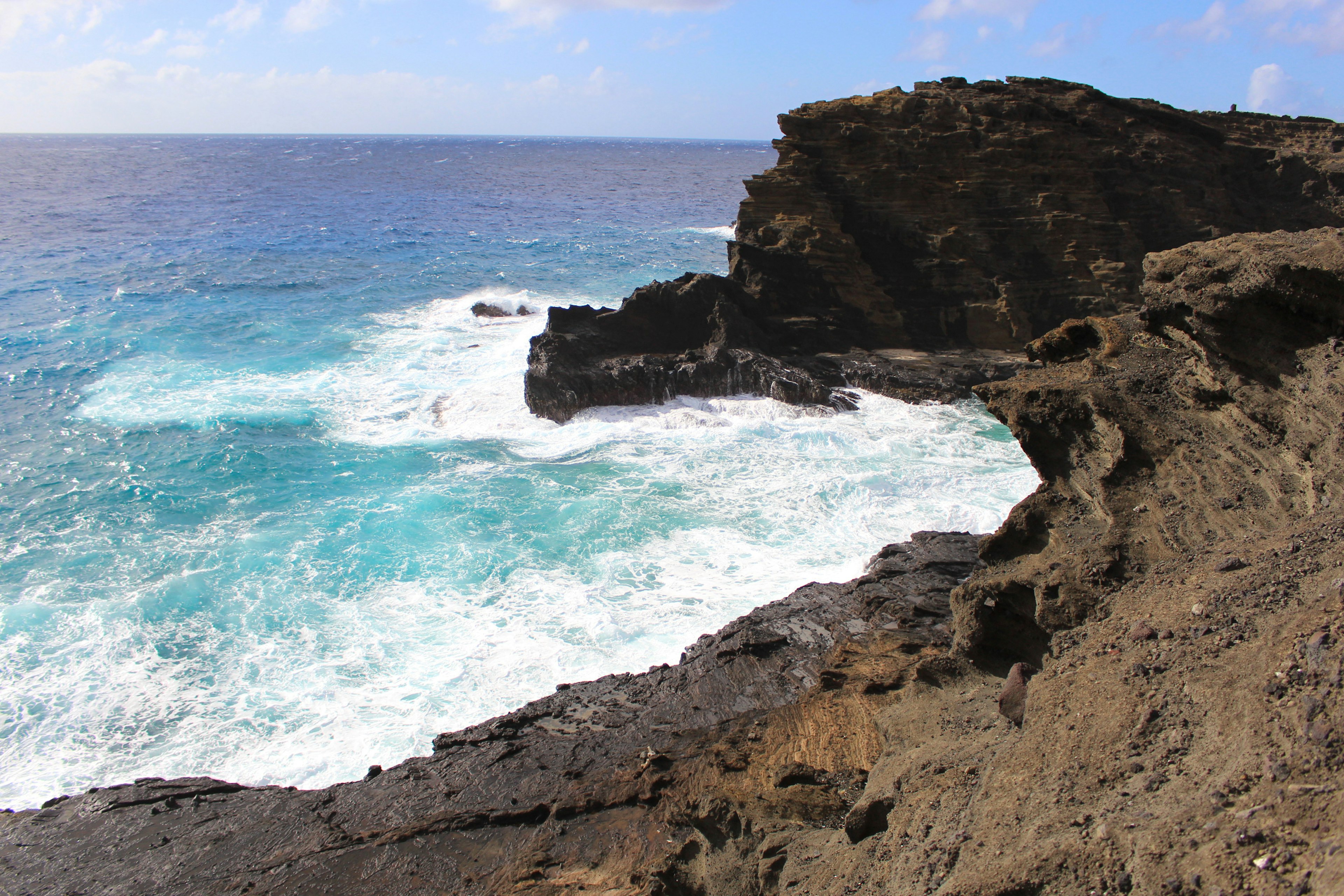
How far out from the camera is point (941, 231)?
910 inches

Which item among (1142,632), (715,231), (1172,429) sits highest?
(715,231)

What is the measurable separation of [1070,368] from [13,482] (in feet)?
66.5

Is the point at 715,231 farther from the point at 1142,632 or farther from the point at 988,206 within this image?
the point at 1142,632

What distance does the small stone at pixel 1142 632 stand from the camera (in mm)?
4953

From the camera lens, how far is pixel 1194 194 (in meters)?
23.2

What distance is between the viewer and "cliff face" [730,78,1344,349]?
2252 centimetres

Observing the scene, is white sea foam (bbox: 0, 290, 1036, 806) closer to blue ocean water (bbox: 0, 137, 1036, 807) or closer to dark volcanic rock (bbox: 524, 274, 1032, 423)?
blue ocean water (bbox: 0, 137, 1036, 807)

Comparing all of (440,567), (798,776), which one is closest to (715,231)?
(440,567)

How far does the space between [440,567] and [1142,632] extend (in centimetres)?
1076

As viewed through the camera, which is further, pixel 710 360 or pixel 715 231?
pixel 715 231

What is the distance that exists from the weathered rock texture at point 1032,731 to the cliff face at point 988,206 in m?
15.9

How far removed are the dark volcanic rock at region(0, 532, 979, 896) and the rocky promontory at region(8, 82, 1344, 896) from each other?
0.03 metres

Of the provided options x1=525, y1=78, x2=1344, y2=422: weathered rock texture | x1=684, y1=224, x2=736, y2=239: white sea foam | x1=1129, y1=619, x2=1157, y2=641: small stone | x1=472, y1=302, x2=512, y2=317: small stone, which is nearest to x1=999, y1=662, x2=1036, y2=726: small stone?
x1=1129, y1=619, x2=1157, y2=641: small stone

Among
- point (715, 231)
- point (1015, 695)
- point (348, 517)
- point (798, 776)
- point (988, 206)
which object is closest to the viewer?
point (1015, 695)
